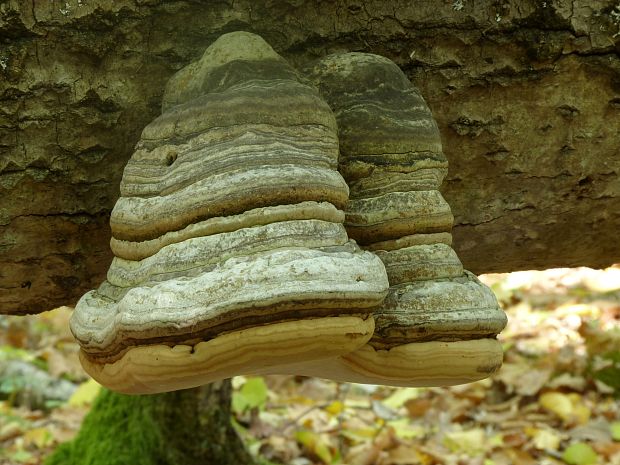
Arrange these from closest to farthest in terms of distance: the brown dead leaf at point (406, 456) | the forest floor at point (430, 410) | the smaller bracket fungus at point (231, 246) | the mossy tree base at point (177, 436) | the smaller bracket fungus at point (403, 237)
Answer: the smaller bracket fungus at point (231, 246)
the smaller bracket fungus at point (403, 237)
the mossy tree base at point (177, 436)
the brown dead leaf at point (406, 456)
the forest floor at point (430, 410)

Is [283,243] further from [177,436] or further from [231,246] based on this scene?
[177,436]

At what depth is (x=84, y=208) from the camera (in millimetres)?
2227

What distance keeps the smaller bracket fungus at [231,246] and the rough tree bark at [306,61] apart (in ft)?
1.08

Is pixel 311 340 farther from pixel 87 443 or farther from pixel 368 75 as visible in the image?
pixel 87 443

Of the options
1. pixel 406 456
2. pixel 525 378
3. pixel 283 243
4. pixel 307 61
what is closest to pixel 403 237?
pixel 283 243

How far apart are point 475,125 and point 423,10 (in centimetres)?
42

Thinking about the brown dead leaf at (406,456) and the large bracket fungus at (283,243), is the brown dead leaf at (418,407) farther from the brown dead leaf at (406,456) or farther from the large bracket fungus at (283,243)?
the large bracket fungus at (283,243)

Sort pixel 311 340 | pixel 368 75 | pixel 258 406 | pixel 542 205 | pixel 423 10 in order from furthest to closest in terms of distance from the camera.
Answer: pixel 258 406
pixel 542 205
pixel 423 10
pixel 368 75
pixel 311 340

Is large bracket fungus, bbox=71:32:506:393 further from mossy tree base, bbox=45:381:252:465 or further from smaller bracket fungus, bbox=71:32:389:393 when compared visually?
mossy tree base, bbox=45:381:252:465

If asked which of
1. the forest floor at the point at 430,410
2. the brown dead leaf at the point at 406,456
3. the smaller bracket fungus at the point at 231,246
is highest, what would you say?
the forest floor at the point at 430,410

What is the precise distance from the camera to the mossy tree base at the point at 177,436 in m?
3.93

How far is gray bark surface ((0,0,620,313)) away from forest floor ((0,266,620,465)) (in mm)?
2323

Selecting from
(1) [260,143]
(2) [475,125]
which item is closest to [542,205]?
(2) [475,125]

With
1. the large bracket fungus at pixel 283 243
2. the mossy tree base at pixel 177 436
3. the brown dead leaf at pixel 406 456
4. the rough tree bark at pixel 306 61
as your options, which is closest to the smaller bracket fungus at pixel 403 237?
the large bracket fungus at pixel 283 243
